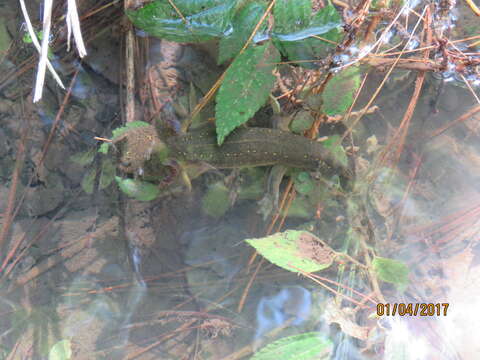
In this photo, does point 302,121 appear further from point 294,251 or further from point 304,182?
point 294,251

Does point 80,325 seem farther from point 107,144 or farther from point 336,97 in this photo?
point 336,97

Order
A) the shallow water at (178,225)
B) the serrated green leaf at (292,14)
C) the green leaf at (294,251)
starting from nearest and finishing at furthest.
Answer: the serrated green leaf at (292,14)
the green leaf at (294,251)
the shallow water at (178,225)

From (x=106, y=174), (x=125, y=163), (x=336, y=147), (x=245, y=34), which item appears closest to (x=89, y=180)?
(x=106, y=174)

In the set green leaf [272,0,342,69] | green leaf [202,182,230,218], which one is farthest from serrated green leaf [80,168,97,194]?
green leaf [272,0,342,69]
